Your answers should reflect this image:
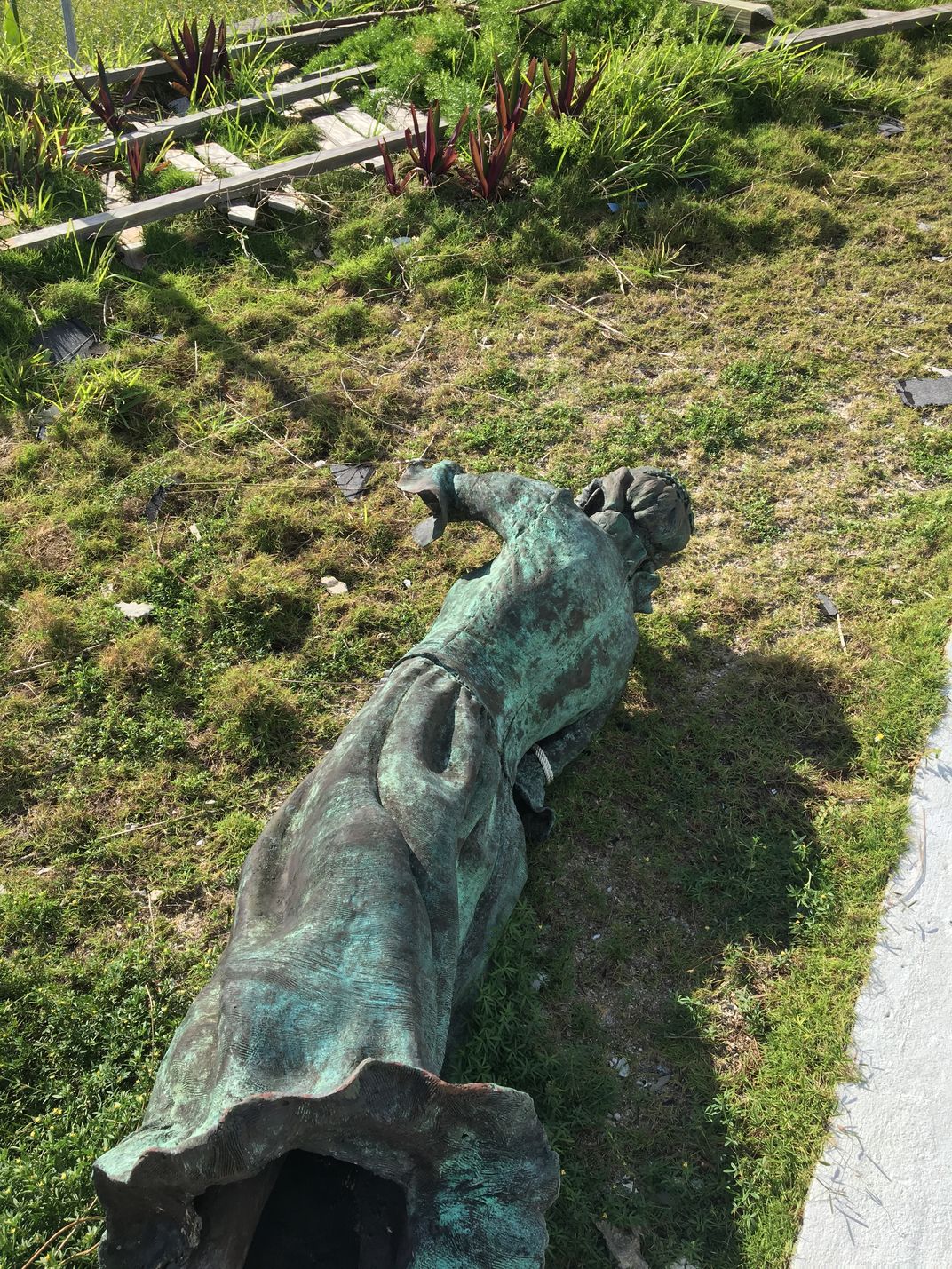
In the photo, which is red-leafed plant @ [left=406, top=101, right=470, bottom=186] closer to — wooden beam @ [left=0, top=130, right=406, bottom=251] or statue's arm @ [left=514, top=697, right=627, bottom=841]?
wooden beam @ [left=0, top=130, right=406, bottom=251]

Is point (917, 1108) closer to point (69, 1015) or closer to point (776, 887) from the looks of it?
point (776, 887)

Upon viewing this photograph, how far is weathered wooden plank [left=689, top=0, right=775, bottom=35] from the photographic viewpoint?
7.30 meters

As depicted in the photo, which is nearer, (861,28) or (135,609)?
(135,609)

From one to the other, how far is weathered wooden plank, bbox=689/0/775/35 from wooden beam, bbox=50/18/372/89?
2806 millimetres

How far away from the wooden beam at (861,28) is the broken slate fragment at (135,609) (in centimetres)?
626

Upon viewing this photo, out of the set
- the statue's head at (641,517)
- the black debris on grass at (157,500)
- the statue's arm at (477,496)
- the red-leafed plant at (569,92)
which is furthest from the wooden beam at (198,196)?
the statue's head at (641,517)

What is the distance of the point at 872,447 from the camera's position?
475 cm

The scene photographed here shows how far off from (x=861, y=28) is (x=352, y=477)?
20.4 ft

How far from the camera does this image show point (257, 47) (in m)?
7.21

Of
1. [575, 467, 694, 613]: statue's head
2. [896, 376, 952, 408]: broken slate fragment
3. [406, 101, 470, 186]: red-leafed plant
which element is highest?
[406, 101, 470, 186]: red-leafed plant

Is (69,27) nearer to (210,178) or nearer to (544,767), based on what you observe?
(210,178)

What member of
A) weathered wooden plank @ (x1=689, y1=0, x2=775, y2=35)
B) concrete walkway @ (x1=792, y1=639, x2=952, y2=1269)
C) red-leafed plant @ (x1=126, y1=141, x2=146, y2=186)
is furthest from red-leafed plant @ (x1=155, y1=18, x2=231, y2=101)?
concrete walkway @ (x1=792, y1=639, x2=952, y2=1269)

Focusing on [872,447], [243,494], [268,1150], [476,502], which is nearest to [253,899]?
[268,1150]

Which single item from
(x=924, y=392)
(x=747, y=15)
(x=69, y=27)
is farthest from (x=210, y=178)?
(x=924, y=392)
